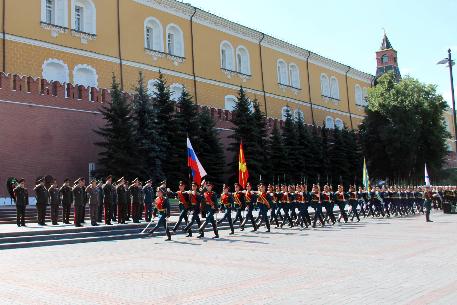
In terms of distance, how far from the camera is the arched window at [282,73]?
138ft

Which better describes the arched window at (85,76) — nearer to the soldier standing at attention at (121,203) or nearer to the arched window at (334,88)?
the soldier standing at attention at (121,203)

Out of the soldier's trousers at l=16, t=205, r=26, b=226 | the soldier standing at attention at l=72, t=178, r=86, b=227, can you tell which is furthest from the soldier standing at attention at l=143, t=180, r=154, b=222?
the soldier's trousers at l=16, t=205, r=26, b=226

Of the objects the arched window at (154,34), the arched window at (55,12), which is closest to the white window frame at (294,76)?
the arched window at (154,34)

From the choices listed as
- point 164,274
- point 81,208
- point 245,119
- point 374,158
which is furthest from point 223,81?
point 164,274

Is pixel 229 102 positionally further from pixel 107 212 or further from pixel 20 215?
pixel 20 215

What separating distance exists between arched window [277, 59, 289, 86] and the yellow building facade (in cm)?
8

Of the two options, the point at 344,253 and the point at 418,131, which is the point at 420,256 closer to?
the point at 344,253

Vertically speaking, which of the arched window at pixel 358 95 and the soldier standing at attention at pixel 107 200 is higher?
the arched window at pixel 358 95

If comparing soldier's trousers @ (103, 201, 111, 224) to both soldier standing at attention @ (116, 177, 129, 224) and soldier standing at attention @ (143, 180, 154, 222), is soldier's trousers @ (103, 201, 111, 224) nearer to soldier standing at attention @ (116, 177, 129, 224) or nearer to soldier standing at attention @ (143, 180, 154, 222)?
soldier standing at attention @ (116, 177, 129, 224)

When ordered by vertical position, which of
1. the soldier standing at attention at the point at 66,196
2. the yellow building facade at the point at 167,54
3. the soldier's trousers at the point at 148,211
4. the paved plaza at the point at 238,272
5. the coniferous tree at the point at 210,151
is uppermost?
the yellow building facade at the point at 167,54

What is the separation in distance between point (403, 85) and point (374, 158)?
5905 mm

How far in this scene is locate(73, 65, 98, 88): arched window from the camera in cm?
2717

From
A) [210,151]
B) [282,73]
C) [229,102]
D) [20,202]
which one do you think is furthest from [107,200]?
[282,73]

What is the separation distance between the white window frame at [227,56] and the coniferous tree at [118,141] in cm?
1447
